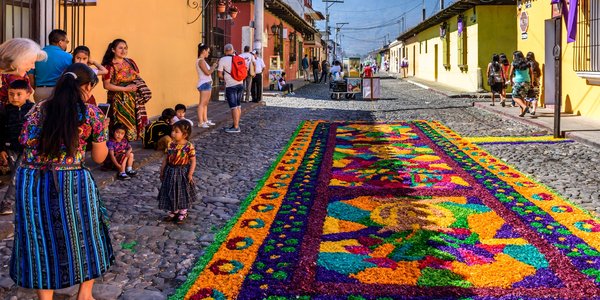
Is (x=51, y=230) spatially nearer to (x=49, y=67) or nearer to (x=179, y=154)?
(x=179, y=154)

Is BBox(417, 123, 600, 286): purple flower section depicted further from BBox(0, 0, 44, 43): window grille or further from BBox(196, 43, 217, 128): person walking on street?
BBox(0, 0, 44, 43): window grille

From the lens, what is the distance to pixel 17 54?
362cm

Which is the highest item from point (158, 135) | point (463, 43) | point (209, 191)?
point (463, 43)

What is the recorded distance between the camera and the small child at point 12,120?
427 cm

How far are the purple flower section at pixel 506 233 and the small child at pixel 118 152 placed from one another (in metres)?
3.76

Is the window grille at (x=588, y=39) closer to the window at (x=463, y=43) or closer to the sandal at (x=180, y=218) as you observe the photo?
the sandal at (x=180, y=218)

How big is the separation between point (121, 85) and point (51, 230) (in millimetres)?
4172

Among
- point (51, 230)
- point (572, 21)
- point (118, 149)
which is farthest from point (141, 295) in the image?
point (572, 21)

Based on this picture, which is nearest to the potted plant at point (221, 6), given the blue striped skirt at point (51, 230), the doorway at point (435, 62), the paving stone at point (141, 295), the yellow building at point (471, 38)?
the yellow building at point (471, 38)

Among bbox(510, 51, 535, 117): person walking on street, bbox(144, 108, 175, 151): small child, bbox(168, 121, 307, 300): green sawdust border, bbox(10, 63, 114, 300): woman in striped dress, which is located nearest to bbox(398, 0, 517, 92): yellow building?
bbox(510, 51, 535, 117): person walking on street

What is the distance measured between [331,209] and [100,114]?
2.46 metres

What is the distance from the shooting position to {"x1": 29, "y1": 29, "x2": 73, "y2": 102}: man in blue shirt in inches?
202

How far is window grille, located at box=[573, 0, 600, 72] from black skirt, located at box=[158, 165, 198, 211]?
351 inches

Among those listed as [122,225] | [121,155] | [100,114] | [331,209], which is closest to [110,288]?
[100,114]
